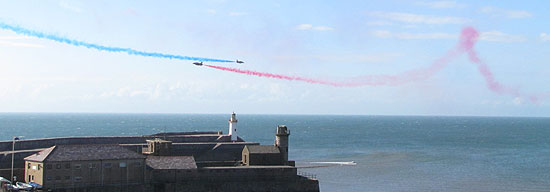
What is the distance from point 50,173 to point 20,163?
993 centimetres

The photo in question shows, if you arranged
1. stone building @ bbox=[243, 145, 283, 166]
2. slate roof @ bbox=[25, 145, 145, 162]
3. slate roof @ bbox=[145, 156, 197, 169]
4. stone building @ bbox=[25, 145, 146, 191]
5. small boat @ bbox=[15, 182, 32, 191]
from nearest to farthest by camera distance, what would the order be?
small boat @ bbox=[15, 182, 32, 191]
stone building @ bbox=[25, 145, 146, 191]
slate roof @ bbox=[25, 145, 145, 162]
slate roof @ bbox=[145, 156, 197, 169]
stone building @ bbox=[243, 145, 283, 166]

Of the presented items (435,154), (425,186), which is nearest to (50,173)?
(425,186)

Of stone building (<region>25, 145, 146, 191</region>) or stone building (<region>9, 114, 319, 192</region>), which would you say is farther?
stone building (<region>9, 114, 319, 192</region>)

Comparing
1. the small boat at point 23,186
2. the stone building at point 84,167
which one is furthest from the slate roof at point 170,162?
the small boat at point 23,186

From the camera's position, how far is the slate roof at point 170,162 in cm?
6091

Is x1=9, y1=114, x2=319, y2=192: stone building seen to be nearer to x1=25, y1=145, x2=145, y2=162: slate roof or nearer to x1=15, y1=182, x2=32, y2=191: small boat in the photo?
x1=25, y1=145, x2=145, y2=162: slate roof

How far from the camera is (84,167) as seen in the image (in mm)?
55594

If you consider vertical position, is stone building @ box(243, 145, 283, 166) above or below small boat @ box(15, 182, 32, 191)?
above

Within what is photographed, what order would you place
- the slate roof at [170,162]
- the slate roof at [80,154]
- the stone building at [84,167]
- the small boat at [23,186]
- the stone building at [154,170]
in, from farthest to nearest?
the slate roof at [170,162] → the stone building at [154,170] → the slate roof at [80,154] → the stone building at [84,167] → the small boat at [23,186]

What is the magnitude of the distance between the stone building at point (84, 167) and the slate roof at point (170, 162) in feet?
7.29

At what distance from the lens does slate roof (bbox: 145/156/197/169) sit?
2398 inches

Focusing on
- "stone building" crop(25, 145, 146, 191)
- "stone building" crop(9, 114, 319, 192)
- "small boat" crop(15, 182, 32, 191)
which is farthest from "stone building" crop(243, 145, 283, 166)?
"small boat" crop(15, 182, 32, 191)

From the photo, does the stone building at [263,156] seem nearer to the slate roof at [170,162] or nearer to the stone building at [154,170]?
the stone building at [154,170]

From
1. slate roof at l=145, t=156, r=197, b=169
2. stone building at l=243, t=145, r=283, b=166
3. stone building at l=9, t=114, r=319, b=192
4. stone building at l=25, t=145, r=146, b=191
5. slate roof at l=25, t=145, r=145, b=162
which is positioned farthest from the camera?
stone building at l=243, t=145, r=283, b=166
